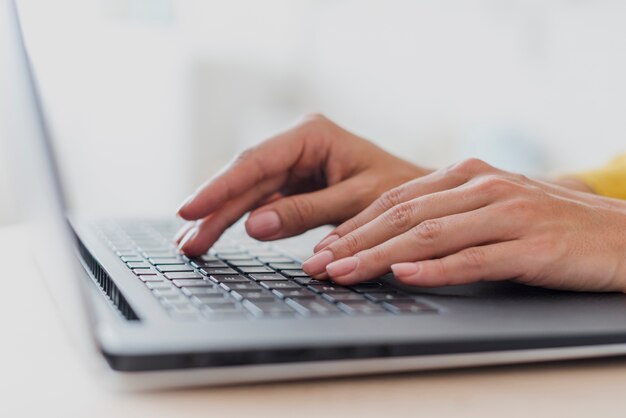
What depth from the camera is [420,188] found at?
0.71m

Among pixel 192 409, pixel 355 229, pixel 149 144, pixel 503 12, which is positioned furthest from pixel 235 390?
pixel 149 144

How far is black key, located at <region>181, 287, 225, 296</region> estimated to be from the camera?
20.9 inches

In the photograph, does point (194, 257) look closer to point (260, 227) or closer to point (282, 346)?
point (260, 227)

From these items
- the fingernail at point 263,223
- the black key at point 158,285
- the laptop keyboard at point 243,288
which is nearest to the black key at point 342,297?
the laptop keyboard at point 243,288

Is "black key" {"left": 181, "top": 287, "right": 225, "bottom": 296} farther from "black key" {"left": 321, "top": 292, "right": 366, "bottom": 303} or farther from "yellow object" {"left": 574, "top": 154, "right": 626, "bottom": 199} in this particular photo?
"yellow object" {"left": 574, "top": 154, "right": 626, "bottom": 199}

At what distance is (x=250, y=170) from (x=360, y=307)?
0.34 metres

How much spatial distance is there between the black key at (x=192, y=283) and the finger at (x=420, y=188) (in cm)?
15

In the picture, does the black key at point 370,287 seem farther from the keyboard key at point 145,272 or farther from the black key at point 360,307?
the keyboard key at point 145,272

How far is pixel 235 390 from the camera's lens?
0.42 m

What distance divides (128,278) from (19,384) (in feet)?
0.53

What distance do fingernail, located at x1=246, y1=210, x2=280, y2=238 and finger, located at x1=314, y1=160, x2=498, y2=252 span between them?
0.07 meters

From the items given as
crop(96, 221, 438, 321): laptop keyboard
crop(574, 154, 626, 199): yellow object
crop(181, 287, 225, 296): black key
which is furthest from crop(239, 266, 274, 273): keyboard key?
crop(574, 154, 626, 199): yellow object

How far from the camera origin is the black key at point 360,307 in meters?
0.50

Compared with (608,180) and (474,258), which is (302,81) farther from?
(474,258)
